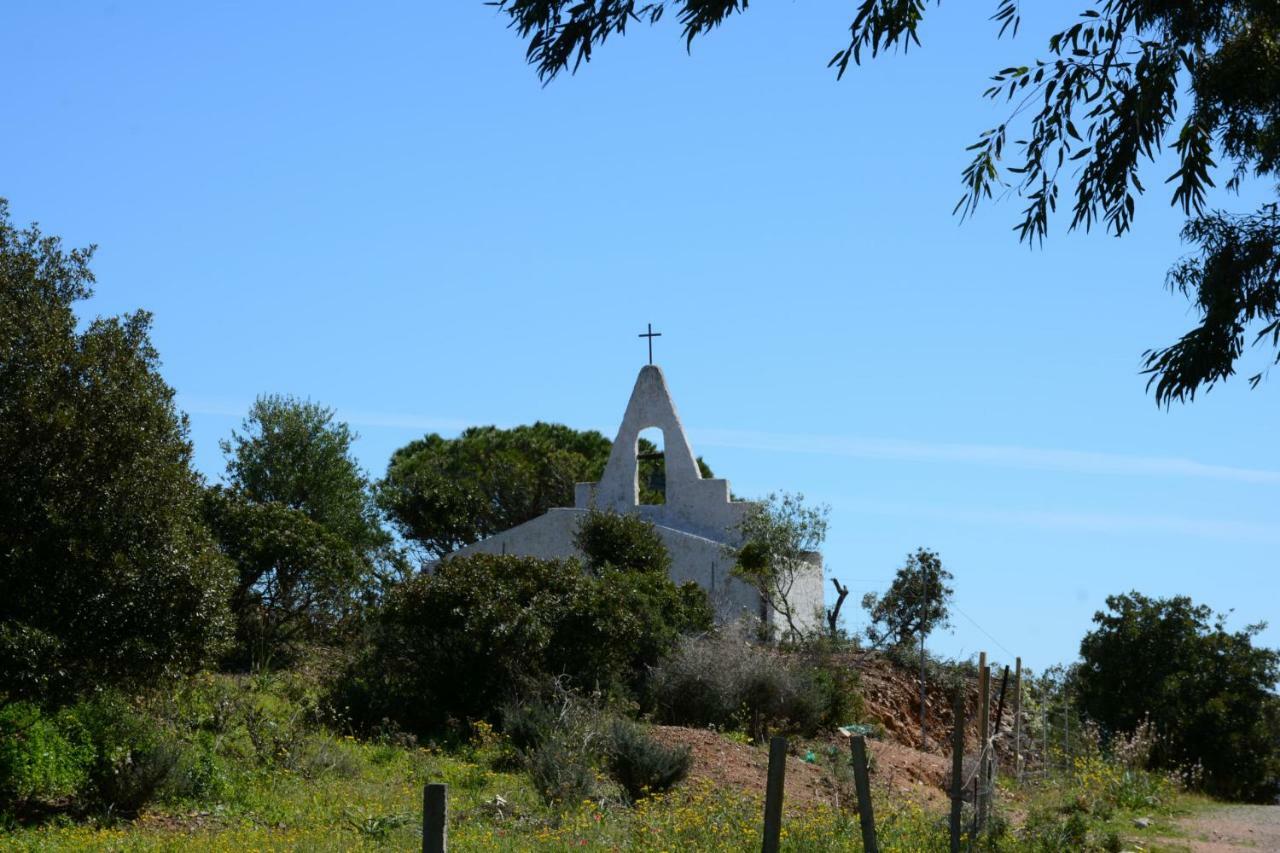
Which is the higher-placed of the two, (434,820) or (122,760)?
(434,820)

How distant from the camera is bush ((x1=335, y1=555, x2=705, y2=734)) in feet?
72.5

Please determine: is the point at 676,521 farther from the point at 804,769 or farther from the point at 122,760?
the point at 122,760

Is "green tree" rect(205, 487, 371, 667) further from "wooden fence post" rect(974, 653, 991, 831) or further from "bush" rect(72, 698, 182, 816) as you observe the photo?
Result: "wooden fence post" rect(974, 653, 991, 831)

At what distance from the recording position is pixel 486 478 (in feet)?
160

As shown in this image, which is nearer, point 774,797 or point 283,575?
point 774,797

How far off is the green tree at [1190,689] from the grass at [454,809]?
20.8ft

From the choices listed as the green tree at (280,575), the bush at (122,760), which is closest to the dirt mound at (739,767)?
the bush at (122,760)

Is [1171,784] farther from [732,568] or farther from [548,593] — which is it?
[732,568]

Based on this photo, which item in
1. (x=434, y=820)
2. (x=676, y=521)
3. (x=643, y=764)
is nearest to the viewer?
(x=434, y=820)

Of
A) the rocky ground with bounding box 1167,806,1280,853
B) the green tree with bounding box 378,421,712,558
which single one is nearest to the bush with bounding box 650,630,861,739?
the rocky ground with bounding box 1167,806,1280,853

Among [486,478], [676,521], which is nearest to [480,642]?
[676,521]

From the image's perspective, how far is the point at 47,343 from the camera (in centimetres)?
1670

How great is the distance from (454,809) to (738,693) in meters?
8.18

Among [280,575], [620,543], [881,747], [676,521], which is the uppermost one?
[676,521]
